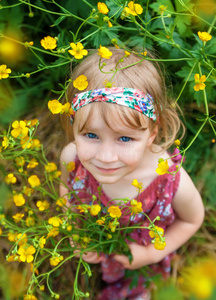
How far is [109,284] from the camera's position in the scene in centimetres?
177

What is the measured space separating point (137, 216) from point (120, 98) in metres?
0.53

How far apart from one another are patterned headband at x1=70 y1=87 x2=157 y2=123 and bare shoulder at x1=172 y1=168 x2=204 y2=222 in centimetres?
39

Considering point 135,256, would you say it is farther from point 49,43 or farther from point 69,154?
point 49,43

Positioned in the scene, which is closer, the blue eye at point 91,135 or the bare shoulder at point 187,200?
the blue eye at point 91,135

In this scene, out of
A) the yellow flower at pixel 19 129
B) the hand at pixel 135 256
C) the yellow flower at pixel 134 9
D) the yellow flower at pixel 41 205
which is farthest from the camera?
the hand at pixel 135 256

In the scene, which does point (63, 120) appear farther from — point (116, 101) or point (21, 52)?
point (21, 52)

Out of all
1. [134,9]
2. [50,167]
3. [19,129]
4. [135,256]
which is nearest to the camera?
[134,9]

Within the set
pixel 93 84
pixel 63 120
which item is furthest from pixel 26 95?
pixel 93 84

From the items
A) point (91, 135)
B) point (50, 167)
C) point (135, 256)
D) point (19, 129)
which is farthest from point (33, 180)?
point (135, 256)

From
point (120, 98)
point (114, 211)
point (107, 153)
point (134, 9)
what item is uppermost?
point (134, 9)

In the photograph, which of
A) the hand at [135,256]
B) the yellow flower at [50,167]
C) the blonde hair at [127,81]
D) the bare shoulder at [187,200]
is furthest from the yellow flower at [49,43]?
the hand at [135,256]

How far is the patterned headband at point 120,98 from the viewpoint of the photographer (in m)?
0.97

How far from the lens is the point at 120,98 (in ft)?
3.21

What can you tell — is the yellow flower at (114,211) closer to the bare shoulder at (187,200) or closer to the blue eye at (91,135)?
the blue eye at (91,135)
